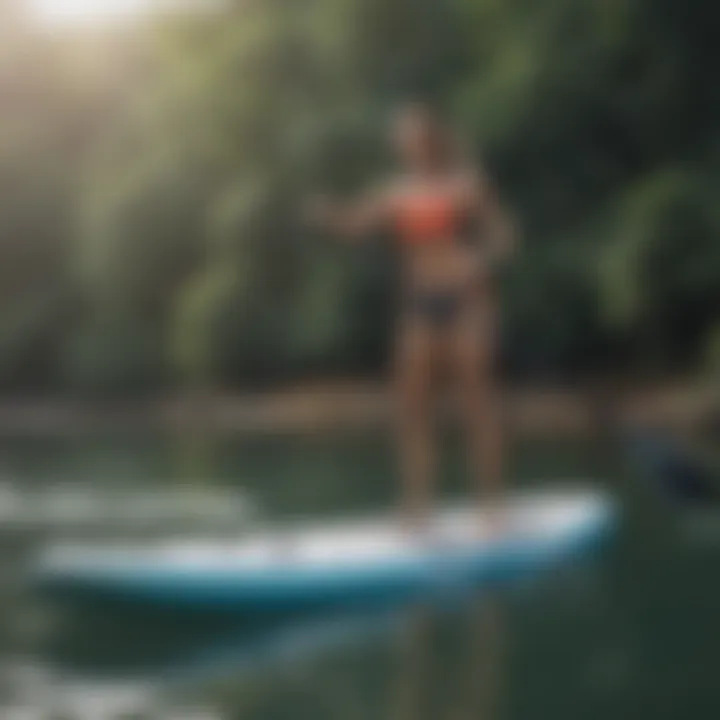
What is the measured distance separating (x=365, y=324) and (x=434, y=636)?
10279 mm

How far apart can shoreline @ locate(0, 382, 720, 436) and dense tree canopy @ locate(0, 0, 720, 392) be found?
1.24 ft

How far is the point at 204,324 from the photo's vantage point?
15.4 m

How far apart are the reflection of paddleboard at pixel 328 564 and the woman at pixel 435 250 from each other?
26cm

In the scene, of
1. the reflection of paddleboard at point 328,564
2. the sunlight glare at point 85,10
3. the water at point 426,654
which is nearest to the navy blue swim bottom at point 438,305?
the reflection of paddleboard at point 328,564

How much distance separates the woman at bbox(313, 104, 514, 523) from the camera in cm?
595

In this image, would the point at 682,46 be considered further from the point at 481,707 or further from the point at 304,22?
the point at 481,707

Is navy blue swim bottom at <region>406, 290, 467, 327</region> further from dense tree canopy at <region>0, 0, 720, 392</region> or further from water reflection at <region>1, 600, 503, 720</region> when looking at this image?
dense tree canopy at <region>0, 0, 720, 392</region>

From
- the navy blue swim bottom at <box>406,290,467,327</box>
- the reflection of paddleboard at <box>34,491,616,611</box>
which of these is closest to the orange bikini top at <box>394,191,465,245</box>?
the navy blue swim bottom at <box>406,290,467,327</box>

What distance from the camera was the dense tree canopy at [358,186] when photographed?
557 inches

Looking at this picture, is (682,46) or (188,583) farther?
(682,46)

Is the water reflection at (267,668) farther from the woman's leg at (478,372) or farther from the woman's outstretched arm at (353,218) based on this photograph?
the woman's outstretched arm at (353,218)

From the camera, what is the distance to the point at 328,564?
5.77 m

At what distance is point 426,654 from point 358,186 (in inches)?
405

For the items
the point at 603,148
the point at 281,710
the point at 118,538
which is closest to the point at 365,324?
the point at 603,148
